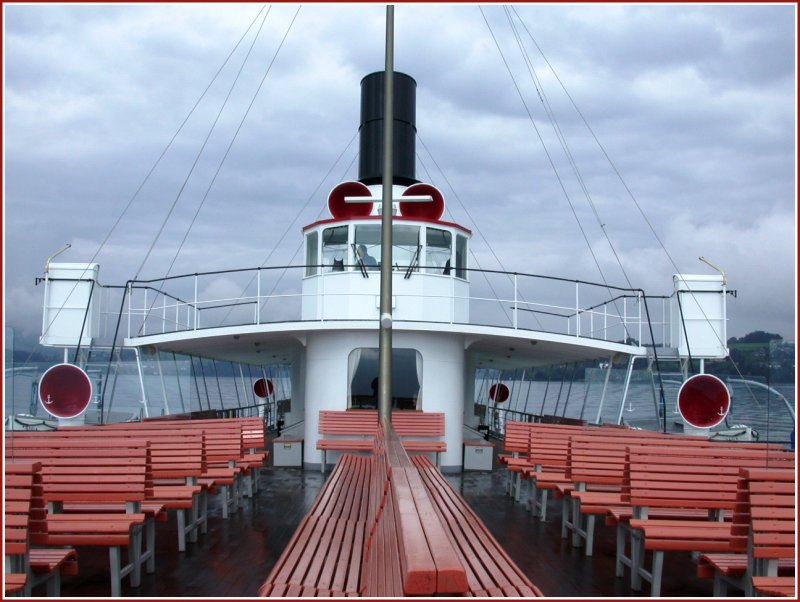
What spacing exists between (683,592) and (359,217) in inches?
343

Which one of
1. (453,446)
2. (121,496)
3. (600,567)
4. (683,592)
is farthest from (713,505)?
(453,446)

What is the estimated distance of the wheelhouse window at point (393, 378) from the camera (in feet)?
42.1

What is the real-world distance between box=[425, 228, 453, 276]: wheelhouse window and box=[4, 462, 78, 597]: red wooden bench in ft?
30.7

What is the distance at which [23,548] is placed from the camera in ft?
13.8

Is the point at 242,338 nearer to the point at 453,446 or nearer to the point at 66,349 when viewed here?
the point at 66,349

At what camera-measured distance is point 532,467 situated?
9359mm

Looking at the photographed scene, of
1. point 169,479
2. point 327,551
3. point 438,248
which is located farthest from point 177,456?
point 438,248

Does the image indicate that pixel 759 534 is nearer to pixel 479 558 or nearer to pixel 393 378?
pixel 479 558

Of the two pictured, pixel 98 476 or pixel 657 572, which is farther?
pixel 98 476

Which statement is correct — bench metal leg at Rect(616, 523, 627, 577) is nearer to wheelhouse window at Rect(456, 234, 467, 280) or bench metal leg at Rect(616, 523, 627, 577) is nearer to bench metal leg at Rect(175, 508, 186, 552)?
bench metal leg at Rect(175, 508, 186, 552)

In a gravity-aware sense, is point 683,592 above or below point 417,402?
below

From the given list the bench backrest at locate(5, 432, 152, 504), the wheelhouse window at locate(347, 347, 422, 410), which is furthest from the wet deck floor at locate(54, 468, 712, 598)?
the wheelhouse window at locate(347, 347, 422, 410)

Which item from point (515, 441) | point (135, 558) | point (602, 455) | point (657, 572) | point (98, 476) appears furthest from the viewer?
point (515, 441)

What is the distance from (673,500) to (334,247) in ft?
28.6
